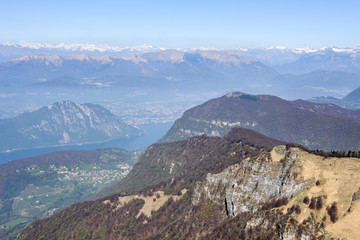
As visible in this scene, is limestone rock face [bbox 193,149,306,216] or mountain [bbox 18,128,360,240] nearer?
mountain [bbox 18,128,360,240]

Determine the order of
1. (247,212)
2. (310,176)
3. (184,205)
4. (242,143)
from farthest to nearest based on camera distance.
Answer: (242,143) < (184,205) < (247,212) < (310,176)

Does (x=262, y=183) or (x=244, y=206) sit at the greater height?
(x=262, y=183)

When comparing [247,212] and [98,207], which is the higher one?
[247,212]

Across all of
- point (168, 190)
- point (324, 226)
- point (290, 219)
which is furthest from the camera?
point (168, 190)

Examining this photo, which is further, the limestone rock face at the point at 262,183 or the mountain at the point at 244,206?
the limestone rock face at the point at 262,183

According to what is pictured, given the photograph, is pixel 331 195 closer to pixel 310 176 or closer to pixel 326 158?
pixel 310 176

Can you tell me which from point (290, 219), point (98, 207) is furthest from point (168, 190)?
point (290, 219)

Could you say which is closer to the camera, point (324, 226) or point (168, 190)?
point (324, 226)

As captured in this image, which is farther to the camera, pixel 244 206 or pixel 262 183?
pixel 244 206
